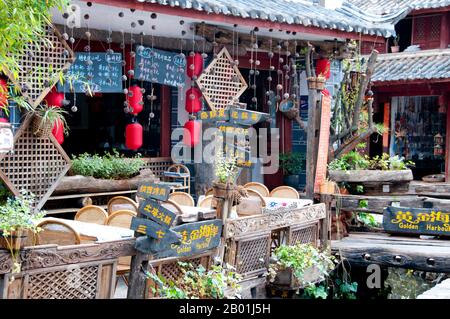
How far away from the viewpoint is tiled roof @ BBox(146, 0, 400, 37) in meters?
9.68

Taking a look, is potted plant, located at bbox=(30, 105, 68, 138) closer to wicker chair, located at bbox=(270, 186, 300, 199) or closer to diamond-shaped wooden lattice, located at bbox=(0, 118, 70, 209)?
diamond-shaped wooden lattice, located at bbox=(0, 118, 70, 209)

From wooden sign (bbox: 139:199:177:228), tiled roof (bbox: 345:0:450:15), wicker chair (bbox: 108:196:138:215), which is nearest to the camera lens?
wooden sign (bbox: 139:199:177:228)

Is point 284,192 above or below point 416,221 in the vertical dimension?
above

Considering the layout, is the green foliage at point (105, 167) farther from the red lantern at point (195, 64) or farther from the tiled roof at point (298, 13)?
the tiled roof at point (298, 13)

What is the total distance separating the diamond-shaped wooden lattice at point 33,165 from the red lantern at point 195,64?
2677mm

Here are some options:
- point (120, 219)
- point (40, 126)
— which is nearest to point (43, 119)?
point (40, 126)

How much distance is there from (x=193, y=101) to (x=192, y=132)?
45 cm

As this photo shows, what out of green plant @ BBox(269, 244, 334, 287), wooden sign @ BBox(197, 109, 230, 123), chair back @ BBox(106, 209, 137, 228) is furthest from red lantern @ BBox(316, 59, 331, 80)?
chair back @ BBox(106, 209, 137, 228)

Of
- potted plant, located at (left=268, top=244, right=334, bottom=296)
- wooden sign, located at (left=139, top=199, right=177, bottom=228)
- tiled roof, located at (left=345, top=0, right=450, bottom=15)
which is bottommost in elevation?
potted plant, located at (left=268, top=244, right=334, bottom=296)

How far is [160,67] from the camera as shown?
1064 cm

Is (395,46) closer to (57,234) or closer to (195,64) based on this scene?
(195,64)

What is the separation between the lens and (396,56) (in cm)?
1850

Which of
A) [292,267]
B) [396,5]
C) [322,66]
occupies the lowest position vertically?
[292,267]

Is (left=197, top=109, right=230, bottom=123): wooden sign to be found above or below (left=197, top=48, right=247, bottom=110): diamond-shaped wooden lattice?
below
